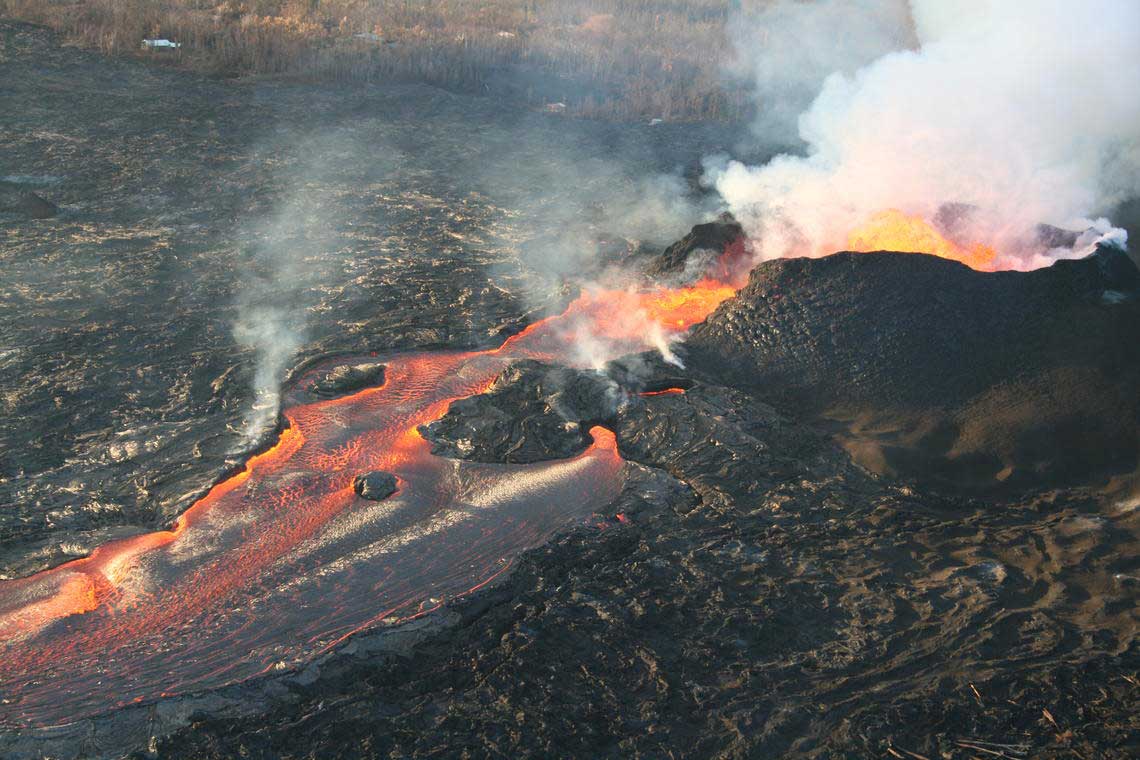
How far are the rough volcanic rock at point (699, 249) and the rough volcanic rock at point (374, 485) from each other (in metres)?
4.71

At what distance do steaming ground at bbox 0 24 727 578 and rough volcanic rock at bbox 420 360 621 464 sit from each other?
53.9 inches

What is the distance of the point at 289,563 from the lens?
563 centimetres

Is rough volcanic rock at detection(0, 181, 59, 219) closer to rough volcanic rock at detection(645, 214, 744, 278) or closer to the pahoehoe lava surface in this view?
the pahoehoe lava surface

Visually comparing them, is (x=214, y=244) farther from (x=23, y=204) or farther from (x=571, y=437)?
(x=571, y=437)

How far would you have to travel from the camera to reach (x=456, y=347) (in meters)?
8.83

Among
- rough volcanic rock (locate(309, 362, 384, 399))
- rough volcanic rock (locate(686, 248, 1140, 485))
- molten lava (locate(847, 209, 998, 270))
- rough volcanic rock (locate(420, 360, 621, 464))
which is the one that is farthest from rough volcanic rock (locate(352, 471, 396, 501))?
molten lava (locate(847, 209, 998, 270))

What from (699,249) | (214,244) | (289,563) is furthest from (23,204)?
(699,249)

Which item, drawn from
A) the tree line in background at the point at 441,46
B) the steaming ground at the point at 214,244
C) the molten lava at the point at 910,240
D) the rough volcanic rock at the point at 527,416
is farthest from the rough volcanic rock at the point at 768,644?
the tree line in background at the point at 441,46

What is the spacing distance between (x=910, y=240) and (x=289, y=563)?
6.55 metres

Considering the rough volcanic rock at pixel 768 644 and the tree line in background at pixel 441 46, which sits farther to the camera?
the tree line in background at pixel 441 46

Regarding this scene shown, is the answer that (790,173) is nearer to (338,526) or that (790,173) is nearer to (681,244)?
(681,244)

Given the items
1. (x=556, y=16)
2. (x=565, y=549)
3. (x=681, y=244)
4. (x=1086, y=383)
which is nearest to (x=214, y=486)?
(x=565, y=549)

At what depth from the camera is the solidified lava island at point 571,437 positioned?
189 inches

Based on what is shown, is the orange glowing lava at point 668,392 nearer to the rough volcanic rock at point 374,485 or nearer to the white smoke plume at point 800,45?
the rough volcanic rock at point 374,485
